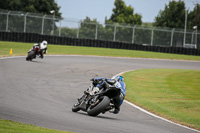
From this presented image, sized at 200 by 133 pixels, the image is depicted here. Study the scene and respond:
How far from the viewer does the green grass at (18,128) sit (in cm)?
597

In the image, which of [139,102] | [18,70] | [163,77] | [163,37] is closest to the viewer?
[139,102]

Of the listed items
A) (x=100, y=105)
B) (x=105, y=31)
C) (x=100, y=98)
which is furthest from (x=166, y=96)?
(x=105, y=31)

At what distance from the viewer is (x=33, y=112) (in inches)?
324

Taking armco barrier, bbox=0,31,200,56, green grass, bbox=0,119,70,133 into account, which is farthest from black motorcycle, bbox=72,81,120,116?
armco barrier, bbox=0,31,200,56

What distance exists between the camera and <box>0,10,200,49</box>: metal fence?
127 ft

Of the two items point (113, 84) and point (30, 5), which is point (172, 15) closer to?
point (30, 5)

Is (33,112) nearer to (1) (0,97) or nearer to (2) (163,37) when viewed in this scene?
(1) (0,97)

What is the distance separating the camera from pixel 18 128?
6215 millimetres

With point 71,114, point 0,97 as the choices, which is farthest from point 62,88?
point 71,114

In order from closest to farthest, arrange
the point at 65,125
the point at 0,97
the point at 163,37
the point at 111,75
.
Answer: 1. the point at 65,125
2. the point at 0,97
3. the point at 111,75
4. the point at 163,37

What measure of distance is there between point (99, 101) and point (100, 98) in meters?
0.08

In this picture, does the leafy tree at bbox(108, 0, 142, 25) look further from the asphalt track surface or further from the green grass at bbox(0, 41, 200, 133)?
A: the asphalt track surface

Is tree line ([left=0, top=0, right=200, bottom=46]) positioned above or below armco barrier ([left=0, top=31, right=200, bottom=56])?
above

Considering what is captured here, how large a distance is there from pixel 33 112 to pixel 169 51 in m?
29.3
